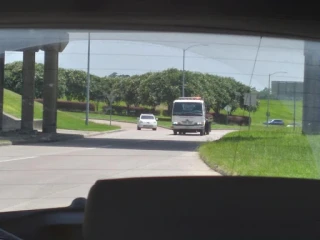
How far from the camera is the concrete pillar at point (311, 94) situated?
3.59m

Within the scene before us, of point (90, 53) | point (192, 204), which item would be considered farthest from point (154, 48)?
point (192, 204)

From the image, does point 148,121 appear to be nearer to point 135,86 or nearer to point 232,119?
point 135,86

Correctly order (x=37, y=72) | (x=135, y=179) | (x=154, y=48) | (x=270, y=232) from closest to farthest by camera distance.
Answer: (x=270, y=232), (x=135, y=179), (x=37, y=72), (x=154, y=48)

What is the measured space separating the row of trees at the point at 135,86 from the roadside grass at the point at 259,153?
0.68 ft

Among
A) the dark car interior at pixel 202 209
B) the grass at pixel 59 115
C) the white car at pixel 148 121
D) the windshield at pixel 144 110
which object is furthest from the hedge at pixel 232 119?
the dark car interior at pixel 202 209

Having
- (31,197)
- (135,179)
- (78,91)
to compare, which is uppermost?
(78,91)

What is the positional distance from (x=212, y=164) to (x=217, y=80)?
387mm

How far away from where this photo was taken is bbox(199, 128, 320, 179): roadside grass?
3295 mm

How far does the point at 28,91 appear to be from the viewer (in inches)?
124

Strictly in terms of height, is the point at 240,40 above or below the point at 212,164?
above

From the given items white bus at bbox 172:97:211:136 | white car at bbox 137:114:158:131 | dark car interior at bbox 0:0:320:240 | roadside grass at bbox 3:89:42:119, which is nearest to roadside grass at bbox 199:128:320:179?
white bus at bbox 172:97:211:136

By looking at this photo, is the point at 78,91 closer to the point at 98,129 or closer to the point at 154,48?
the point at 98,129

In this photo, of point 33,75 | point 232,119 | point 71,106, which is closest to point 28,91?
point 33,75

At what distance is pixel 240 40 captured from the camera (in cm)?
391
